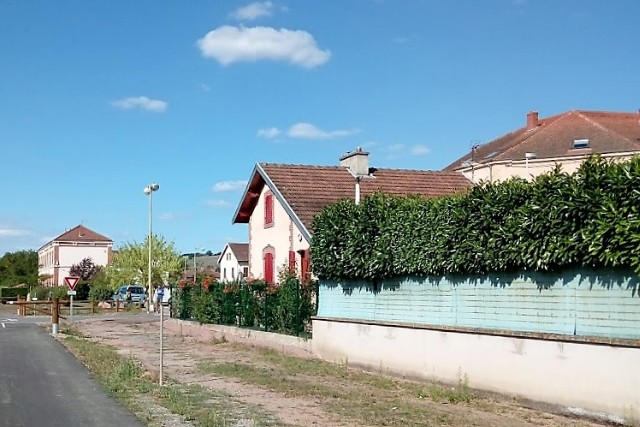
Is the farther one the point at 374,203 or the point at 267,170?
the point at 267,170

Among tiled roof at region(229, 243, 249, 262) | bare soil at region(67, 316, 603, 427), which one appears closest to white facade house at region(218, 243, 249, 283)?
tiled roof at region(229, 243, 249, 262)

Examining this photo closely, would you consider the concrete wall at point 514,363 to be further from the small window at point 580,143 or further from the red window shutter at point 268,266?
the small window at point 580,143

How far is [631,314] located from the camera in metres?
10.3

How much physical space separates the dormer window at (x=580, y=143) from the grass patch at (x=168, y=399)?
3530cm

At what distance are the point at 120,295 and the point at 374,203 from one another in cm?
5293

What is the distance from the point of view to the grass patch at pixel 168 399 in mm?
11055

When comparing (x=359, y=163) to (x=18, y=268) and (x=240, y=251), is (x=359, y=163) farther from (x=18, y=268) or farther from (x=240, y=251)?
(x=18, y=268)

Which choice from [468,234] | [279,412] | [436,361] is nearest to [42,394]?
[279,412]

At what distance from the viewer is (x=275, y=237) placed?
32.8 meters

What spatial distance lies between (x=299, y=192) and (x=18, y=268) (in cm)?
9479

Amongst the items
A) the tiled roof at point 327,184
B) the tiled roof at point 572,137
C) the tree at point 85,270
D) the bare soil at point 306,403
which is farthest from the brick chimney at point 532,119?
the tree at point 85,270

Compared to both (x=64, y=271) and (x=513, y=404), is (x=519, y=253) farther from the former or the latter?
(x=64, y=271)

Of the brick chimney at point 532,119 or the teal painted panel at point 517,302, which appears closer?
the teal painted panel at point 517,302

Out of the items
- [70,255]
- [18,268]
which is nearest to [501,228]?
[70,255]
